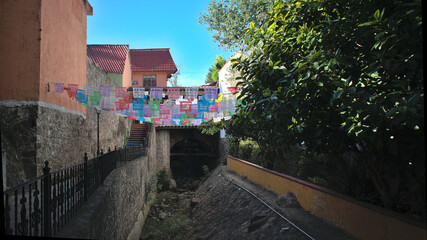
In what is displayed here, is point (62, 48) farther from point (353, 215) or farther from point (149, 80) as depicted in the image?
point (149, 80)

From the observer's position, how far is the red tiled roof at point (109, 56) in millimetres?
18922

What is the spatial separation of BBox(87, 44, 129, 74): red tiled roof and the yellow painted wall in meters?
14.3

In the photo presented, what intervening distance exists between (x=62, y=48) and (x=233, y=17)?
1318 cm

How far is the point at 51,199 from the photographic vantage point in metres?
3.52

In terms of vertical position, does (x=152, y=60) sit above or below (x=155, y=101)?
above

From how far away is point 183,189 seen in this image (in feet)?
67.9

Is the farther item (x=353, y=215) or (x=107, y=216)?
(x=107, y=216)

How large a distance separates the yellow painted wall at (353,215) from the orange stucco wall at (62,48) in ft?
21.6

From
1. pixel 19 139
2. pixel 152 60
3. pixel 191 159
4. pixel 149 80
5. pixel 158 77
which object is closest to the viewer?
pixel 19 139

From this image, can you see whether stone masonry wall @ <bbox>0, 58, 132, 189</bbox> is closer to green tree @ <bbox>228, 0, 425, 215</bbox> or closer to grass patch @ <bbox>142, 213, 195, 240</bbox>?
grass patch @ <bbox>142, 213, 195, 240</bbox>

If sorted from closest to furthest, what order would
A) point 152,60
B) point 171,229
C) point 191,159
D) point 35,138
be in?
point 35,138 → point 171,229 → point 152,60 → point 191,159

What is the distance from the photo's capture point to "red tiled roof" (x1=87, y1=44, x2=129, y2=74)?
62.1 feet

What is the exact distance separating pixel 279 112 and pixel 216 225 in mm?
6861

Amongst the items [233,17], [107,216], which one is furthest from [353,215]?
[233,17]
